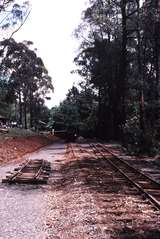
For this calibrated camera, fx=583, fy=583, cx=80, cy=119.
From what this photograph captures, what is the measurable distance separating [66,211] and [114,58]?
196 feet

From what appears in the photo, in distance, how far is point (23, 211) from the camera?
46.5 ft

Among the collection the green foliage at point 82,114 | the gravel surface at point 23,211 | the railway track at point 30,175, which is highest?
the green foliage at point 82,114

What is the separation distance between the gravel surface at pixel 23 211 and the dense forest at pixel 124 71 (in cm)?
1958

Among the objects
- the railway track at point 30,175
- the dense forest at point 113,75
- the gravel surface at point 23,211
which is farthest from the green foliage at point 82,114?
the gravel surface at point 23,211

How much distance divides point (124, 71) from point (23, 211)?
4751cm

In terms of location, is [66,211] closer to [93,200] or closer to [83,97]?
[93,200]

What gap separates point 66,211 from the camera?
560 inches

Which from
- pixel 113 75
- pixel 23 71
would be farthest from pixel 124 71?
pixel 23 71

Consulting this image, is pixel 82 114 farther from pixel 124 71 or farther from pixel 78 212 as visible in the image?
pixel 78 212

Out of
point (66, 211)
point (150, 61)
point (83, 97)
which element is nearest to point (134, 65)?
point (150, 61)

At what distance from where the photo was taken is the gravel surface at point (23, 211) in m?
11.4

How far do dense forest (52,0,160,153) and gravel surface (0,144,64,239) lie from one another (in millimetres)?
19579

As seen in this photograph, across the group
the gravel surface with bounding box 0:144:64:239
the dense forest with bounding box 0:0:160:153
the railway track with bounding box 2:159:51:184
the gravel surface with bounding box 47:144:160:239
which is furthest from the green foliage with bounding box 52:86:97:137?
the gravel surface with bounding box 0:144:64:239

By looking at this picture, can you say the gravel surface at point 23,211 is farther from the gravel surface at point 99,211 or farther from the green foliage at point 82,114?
the green foliage at point 82,114
